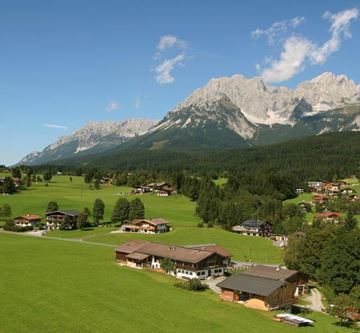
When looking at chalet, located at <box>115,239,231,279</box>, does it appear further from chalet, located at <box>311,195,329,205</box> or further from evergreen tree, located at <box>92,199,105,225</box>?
chalet, located at <box>311,195,329,205</box>

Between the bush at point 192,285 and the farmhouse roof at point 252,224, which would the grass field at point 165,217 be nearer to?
the farmhouse roof at point 252,224

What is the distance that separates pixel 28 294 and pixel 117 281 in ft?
45.2

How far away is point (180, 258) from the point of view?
77.6m

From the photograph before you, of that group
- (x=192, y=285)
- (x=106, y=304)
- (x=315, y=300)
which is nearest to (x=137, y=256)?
(x=192, y=285)

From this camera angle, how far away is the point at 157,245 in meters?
86.1

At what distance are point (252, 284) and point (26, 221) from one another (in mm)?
76698

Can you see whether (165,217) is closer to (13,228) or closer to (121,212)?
(121,212)

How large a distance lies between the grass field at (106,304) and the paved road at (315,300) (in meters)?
4.66

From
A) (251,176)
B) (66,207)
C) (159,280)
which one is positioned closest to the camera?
(159,280)

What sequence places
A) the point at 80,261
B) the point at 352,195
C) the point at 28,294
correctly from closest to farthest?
the point at 28,294 < the point at 80,261 < the point at 352,195

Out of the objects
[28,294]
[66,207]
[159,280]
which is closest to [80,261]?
[159,280]

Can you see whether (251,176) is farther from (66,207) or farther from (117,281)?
(117,281)

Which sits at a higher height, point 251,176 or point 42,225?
point 251,176

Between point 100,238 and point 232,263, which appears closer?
point 232,263
